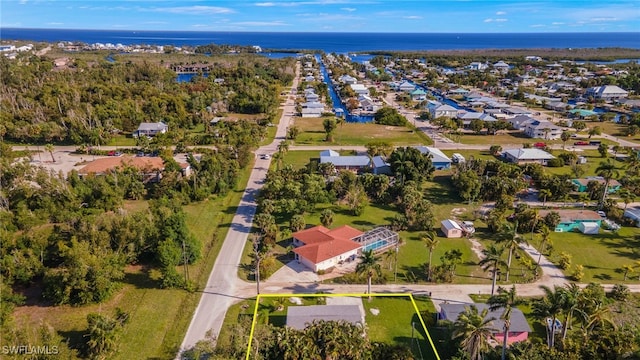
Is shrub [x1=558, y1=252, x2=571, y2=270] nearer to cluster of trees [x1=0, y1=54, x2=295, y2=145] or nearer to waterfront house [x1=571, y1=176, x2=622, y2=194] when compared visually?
waterfront house [x1=571, y1=176, x2=622, y2=194]

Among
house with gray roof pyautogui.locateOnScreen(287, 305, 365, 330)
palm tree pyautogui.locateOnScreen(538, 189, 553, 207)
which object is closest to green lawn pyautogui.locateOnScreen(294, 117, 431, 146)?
palm tree pyautogui.locateOnScreen(538, 189, 553, 207)

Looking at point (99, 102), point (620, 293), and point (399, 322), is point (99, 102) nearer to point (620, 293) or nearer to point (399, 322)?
point (399, 322)

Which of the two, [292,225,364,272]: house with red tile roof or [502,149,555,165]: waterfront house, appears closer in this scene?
[292,225,364,272]: house with red tile roof

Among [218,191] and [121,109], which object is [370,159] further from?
[121,109]

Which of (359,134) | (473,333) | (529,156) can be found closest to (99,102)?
(359,134)

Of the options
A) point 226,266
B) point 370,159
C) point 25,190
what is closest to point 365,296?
point 226,266
